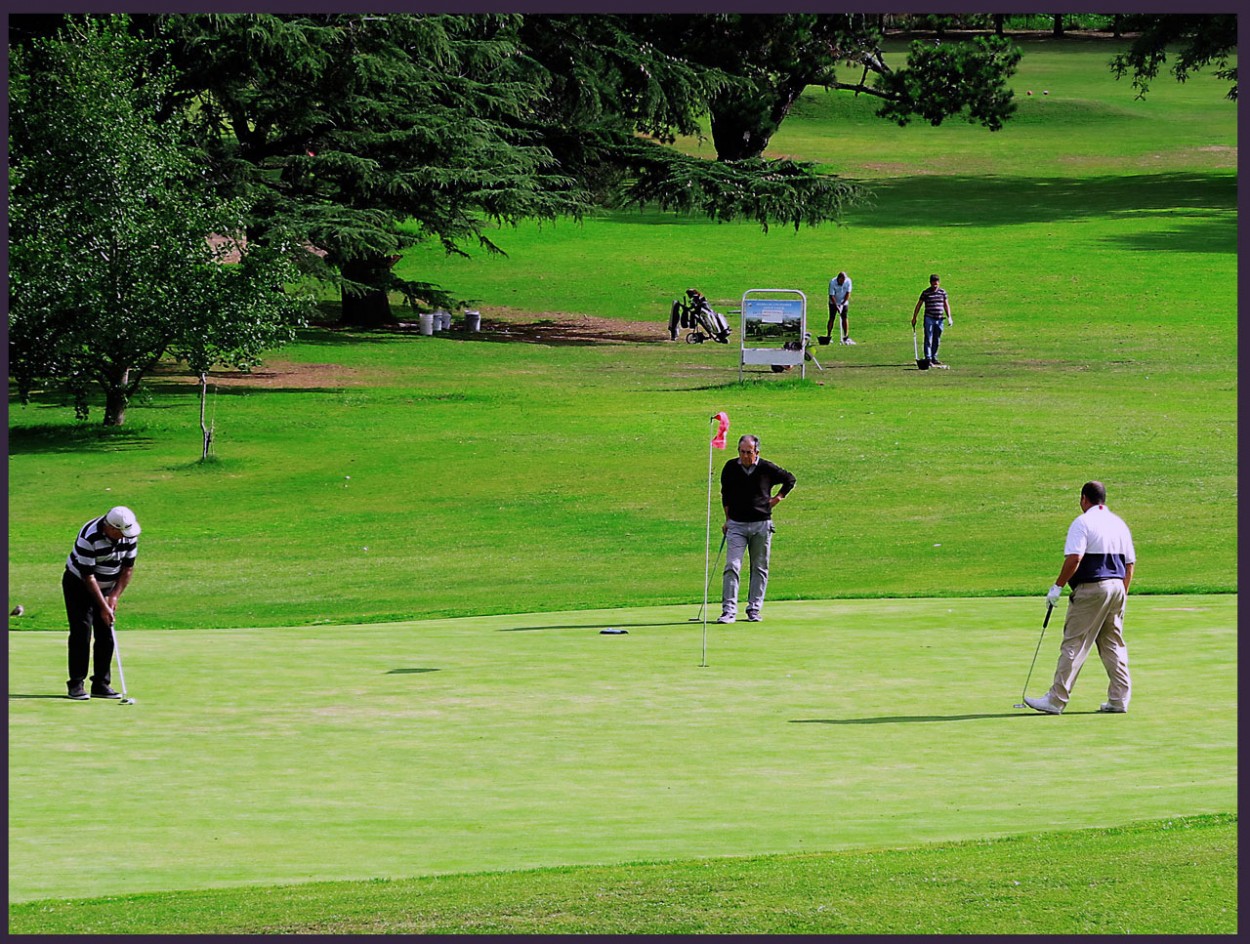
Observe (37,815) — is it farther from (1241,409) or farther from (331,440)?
(1241,409)

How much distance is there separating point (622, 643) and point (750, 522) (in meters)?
2.38

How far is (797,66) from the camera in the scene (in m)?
73.9

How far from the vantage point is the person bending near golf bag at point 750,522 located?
1995 centimetres

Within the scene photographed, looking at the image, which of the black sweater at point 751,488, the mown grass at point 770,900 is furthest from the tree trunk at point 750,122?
the mown grass at point 770,900

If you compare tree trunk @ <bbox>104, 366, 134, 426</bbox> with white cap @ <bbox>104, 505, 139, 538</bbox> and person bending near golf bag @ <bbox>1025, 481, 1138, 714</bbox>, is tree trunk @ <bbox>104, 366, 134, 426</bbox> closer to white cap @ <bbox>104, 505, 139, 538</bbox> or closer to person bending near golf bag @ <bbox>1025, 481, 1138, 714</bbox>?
white cap @ <bbox>104, 505, 139, 538</bbox>

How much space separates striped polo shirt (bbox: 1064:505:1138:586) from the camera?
591 inches

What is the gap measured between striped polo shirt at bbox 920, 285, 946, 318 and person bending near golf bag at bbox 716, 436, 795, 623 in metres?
25.7

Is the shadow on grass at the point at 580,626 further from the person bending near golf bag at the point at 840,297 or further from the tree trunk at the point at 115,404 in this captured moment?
the person bending near golf bag at the point at 840,297

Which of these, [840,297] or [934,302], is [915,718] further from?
[840,297]

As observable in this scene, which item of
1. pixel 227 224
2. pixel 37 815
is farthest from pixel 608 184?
pixel 37 815

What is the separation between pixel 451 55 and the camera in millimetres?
52062

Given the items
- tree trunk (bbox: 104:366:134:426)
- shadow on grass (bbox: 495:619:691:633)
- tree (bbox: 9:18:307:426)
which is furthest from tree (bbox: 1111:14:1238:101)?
shadow on grass (bbox: 495:619:691:633)

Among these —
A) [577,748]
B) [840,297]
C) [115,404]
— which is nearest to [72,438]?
[115,404]

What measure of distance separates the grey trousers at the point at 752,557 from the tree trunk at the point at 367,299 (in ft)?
124
